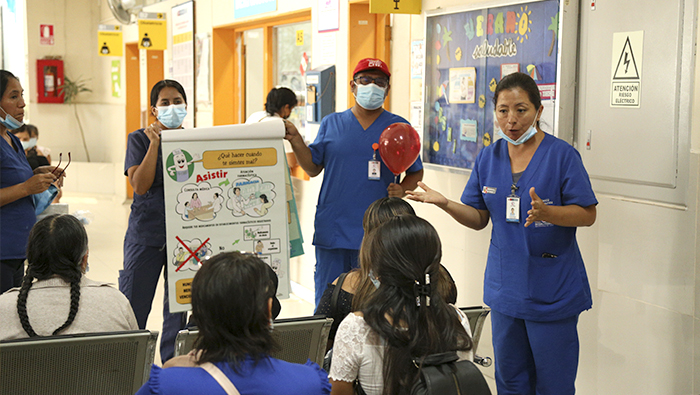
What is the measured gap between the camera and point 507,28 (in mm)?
3484

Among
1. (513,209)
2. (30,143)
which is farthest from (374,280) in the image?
(30,143)

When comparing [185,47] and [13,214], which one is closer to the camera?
[13,214]

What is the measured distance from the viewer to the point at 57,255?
2184 millimetres

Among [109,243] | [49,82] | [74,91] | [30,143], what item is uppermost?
[49,82]

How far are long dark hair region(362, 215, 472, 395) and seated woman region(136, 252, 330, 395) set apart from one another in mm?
236

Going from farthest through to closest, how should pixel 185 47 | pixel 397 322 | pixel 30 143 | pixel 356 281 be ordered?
pixel 185 47 → pixel 30 143 → pixel 356 281 → pixel 397 322

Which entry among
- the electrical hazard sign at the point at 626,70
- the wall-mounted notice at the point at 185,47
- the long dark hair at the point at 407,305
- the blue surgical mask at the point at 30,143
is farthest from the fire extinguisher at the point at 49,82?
the long dark hair at the point at 407,305

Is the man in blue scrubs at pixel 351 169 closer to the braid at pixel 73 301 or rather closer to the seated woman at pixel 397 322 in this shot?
the braid at pixel 73 301

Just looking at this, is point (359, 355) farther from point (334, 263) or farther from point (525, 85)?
point (334, 263)

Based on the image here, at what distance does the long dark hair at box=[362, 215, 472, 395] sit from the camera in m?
1.63

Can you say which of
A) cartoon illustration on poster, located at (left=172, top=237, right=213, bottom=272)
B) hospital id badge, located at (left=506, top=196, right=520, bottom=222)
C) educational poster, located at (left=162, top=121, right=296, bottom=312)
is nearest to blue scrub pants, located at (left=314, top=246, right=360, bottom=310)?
educational poster, located at (left=162, top=121, right=296, bottom=312)

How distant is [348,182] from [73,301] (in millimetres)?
1481

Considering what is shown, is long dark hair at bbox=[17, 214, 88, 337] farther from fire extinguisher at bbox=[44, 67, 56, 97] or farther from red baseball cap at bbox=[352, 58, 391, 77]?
fire extinguisher at bbox=[44, 67, 56, 97]

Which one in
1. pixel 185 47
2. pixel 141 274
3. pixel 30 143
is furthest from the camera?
pixel 185 47
